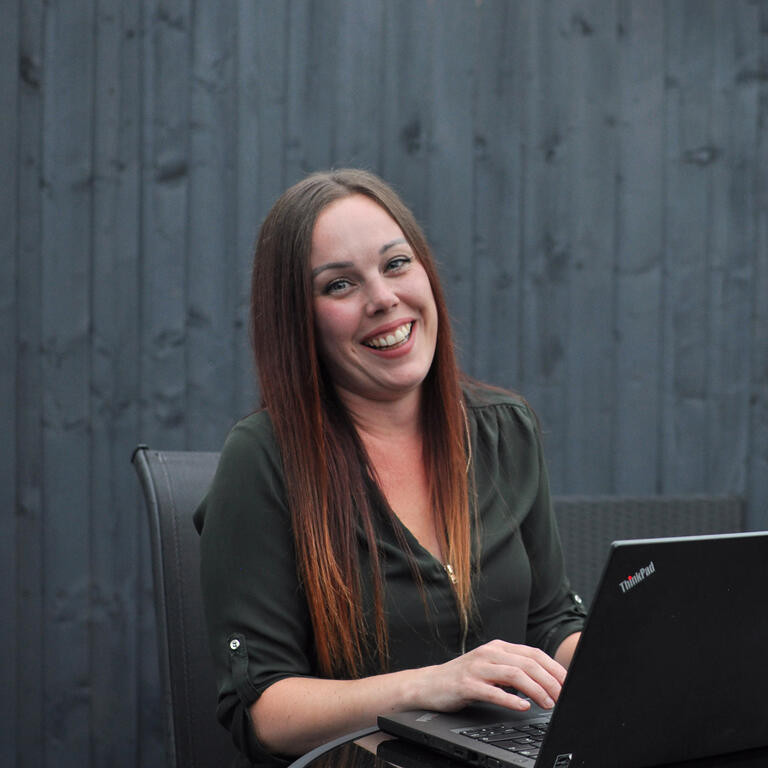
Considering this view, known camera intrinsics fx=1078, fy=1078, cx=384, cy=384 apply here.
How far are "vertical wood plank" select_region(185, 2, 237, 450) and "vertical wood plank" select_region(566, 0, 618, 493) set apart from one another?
1024 millimetres

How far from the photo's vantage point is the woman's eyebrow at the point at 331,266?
1.60 m

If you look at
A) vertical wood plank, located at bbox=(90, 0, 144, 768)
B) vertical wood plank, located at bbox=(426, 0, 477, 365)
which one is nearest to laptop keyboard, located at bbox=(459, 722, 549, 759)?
vertical wood plank, located at bbox=(90, 0, 144, 768)

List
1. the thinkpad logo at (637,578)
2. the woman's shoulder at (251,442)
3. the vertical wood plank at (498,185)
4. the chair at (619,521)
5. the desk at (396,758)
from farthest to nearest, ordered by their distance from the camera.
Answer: the vertical wood plank at (498,185) < the chair at (619,521) < the woman's shoulder at (251,442) < the desk at (396,758) < the thinkpad logo at (637,578)

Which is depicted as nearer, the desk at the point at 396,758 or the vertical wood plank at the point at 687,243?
the desk at the point at 396,758

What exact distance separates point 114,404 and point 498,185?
1264 millimetres

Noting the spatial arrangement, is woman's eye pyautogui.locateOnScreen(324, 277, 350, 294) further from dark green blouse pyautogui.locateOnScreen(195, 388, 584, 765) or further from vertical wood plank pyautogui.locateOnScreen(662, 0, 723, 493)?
vertical wood plank pyautogui.locateOnScreen(662, 0, 723, 493)

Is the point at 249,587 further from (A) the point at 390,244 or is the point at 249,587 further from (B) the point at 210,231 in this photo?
(B) the point at 210,231

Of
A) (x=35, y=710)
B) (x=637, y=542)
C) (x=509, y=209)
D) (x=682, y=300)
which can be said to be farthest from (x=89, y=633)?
(x=637, y=542)

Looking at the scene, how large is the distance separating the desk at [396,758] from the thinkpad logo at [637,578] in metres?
0.24

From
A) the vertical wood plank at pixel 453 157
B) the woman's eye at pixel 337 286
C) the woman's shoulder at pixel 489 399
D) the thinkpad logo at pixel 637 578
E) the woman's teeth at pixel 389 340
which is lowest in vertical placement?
the thinkpad logo at pixel 637 578

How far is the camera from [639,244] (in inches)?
129

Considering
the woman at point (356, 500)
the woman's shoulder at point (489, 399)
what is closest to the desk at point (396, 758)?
the woman at point (356, 500)

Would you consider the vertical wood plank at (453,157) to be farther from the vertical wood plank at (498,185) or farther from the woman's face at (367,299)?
the woman's face at (367,299)

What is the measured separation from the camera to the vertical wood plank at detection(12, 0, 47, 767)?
9.00ft
